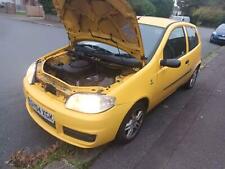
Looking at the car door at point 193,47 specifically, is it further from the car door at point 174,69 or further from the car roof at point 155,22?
the car roof at point 155,22

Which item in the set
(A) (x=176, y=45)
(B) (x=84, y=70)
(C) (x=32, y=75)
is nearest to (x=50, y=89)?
(C) (x=32, y=75)

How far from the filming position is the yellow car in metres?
3.34

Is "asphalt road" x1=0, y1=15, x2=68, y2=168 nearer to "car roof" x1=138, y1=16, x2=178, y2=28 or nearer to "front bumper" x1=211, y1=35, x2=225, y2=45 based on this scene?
"car roof" x1=138, y1=16, x2=178, y2=28

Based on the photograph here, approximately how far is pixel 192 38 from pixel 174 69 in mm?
1428

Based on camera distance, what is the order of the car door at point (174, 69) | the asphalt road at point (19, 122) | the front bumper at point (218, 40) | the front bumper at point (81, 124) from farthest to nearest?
the front bumper at point (218, 40) < the car door at point (174, 69) < the asphalt road at point (19, 122) < the front bumper at point (81, 124)

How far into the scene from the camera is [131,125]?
3893mm

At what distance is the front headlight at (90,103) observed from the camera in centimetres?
329

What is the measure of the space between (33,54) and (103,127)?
6.29 meters

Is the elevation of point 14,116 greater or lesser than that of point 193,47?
lesser

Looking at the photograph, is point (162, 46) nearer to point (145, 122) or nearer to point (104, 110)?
point (145, 122)

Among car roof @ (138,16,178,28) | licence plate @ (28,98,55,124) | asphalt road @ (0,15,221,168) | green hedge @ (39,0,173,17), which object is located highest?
car roof @ (138,16,178,28)

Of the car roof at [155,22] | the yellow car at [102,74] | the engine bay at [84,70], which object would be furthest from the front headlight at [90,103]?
the car roof at [155,22]

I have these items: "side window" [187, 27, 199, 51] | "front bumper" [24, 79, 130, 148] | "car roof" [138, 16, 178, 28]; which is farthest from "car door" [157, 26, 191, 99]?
"front bumper" [24, 79, 130, 148]

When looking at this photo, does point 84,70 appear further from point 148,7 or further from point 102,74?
point 148,7
